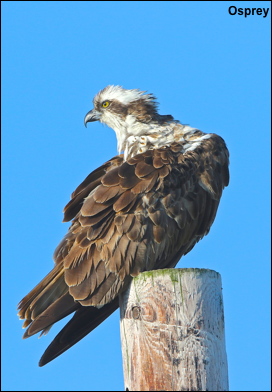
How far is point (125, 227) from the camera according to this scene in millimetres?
6199

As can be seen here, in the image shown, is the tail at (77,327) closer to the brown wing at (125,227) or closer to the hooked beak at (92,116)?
the brown wing at (125,227)

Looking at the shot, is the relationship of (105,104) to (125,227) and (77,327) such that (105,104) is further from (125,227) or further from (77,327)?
(77,327)

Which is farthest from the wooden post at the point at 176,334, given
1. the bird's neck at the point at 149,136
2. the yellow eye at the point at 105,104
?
the yellow eye at the point at 105,104

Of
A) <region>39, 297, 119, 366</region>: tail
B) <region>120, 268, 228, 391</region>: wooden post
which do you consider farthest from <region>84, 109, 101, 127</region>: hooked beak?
<region>120, 268, 228, 391</region>: wooden post

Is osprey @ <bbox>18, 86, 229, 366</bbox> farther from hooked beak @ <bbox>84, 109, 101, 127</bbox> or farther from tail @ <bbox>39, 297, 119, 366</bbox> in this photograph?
hooked beak @ <bbox>84, 109, 101, 127</bbox>

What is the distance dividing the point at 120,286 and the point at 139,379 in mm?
1441

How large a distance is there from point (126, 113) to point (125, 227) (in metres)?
2.12

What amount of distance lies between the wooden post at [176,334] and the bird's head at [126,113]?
300 cm

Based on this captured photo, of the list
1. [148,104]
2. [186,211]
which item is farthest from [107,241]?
[148,104]

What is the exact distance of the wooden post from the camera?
14.2 feet

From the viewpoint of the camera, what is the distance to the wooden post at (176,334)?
171 inches

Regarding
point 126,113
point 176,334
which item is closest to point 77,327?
point 176,334

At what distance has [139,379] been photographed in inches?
174

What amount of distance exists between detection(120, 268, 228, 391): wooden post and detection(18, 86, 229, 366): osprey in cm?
108
